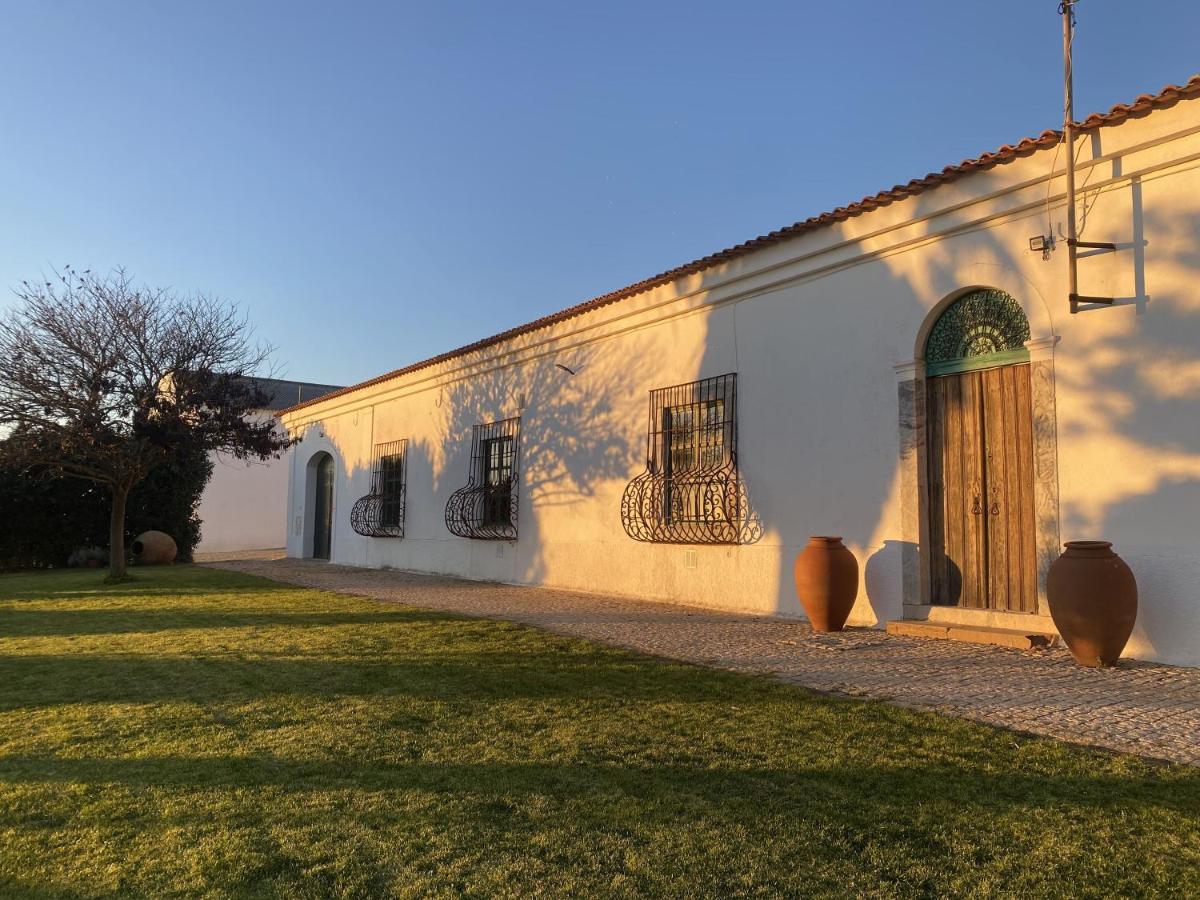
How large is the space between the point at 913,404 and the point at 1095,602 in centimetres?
233

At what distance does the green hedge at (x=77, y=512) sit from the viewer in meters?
16.6

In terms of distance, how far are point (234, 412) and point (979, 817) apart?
12.3 metres

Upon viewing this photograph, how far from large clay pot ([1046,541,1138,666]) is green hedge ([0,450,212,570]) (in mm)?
14808

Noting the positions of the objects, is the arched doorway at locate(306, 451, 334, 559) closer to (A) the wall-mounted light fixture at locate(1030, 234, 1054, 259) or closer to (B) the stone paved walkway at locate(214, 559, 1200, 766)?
(B) the stone paved walkway at locate(214, 559, 1200, 766)

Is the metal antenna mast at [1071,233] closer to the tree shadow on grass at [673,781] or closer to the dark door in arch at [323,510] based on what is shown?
the tree shadow on grass at [673,781]

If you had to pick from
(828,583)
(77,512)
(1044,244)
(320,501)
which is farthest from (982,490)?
(77,512)

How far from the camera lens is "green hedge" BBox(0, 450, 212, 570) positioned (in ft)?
54.4

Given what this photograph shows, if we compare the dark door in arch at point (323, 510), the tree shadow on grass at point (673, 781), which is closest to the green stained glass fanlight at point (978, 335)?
the tree shadow on grass at point (673, 781)

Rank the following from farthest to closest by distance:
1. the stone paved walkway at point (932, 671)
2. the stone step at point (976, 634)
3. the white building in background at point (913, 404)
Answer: the stone step at point (976, 634) < the white building in background at point (913, 404) < the stone paved walkway at point (932, 671)

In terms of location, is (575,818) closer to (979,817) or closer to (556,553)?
(979,817)

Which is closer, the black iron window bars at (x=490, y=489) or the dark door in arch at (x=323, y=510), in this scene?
the black iron window bars at (x=490, y=489)

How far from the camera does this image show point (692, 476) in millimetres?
9234

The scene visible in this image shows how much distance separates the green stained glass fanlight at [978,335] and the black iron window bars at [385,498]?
1076 centimetres

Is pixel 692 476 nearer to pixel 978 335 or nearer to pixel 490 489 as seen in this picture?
pixel 978 335
